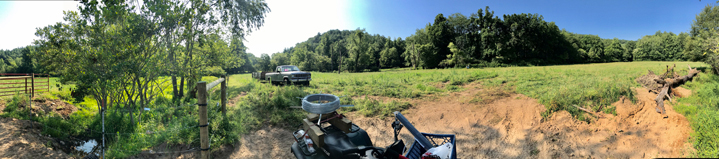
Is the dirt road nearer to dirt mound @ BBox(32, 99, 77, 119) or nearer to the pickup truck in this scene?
dirt mound @ BBox(32, 99, 77, 119)

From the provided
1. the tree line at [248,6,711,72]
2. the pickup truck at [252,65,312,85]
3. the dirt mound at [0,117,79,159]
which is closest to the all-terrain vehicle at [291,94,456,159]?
the dirt mound at [0,117,79,159]

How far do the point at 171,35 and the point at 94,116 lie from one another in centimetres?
313

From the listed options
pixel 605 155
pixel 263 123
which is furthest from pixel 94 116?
pixel 605 155

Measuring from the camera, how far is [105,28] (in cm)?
584

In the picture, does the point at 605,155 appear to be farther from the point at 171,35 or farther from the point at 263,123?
the point at 171,35

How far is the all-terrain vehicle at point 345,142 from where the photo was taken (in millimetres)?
2658

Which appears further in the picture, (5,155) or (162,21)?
(162,21)

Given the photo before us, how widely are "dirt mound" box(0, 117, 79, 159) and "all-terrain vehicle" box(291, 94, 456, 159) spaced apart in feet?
16.6

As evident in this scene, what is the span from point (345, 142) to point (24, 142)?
21.8 feet

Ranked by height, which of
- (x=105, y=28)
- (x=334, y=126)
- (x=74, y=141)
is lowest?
(x=74, y=141)

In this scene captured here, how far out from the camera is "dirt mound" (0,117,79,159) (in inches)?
172

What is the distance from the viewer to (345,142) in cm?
323

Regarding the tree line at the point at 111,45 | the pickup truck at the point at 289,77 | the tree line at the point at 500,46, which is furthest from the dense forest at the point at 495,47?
the tree line at the point at 111,45

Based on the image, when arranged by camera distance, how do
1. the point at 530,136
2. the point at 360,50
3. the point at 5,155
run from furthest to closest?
the point at 360,50, the point at 530,136, the point at 5,155
